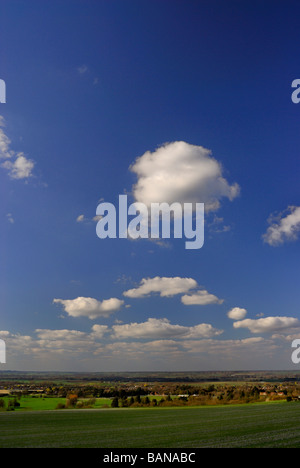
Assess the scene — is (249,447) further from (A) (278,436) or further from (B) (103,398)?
(B) (103,398)

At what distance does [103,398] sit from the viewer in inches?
3720

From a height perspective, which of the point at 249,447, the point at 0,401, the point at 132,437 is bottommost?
the point at 0,401

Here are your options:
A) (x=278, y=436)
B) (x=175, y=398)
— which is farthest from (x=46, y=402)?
(x=278, y=436)

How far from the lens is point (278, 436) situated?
93.9ft

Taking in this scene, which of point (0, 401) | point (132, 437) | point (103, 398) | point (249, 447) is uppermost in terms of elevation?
point (249, 447)

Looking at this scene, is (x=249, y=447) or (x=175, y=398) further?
(x=175, y=398)
